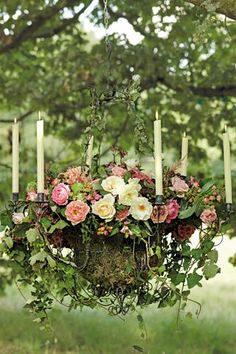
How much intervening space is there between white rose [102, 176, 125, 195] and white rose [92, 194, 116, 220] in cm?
4

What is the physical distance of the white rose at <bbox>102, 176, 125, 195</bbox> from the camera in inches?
107

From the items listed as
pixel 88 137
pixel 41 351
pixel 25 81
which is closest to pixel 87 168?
pixel 88 137

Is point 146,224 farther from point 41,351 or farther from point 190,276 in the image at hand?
point 41,351

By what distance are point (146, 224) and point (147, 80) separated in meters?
3.98

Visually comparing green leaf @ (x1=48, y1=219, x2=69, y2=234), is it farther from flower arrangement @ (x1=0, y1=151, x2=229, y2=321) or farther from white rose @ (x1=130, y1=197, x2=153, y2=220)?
white rose @ (x1=130, y1=197, x2=153, y2=220)

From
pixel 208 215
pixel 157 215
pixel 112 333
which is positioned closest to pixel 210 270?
pixel 208 215

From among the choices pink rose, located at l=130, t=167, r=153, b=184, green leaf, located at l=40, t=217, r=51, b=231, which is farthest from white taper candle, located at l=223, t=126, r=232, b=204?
green leaf, located at l=40, t=217, r=51, b=231

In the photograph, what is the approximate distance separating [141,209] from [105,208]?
0.11 metres

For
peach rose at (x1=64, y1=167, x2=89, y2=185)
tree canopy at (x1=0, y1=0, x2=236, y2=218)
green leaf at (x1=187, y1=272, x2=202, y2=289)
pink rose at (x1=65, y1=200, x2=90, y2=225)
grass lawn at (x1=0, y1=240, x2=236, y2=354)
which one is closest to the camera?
pink rose at (x1=65, y1=200, x2=90, y2=225)

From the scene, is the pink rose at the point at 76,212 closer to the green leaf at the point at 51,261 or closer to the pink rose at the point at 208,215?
the green leaf at the point at 51,261

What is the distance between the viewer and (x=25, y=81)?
23.4ft

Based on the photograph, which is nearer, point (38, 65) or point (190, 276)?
point (190, 276)

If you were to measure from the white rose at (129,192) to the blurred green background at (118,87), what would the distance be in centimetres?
305

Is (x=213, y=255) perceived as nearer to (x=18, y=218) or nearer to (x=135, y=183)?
(x=135, y=183)
